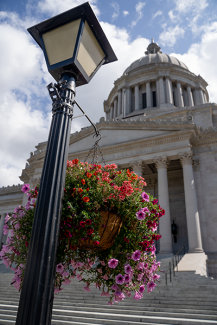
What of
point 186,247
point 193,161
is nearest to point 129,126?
point 193,161

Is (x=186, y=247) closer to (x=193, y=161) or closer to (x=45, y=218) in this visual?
(x=193, y=161)

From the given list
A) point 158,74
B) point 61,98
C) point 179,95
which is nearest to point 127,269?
point 61,98

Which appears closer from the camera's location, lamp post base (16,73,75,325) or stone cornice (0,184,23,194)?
lamp post base (16,73,75,325)

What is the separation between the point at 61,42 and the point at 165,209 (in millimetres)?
18316

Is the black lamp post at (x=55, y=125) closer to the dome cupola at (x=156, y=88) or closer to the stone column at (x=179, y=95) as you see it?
the dome cupola at (x=156, y=88)

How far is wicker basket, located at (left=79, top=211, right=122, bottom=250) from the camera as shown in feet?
12.1

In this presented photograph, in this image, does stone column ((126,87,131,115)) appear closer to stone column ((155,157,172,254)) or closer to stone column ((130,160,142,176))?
stone column ((130,160,142,176))

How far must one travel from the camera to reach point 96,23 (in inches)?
148

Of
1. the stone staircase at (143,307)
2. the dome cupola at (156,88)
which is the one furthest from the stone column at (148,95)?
the stone staircase at (143,307)

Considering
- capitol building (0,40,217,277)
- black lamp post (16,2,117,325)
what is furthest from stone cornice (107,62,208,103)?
black lamp post (16,2,117,325)

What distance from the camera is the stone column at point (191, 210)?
18938 mm

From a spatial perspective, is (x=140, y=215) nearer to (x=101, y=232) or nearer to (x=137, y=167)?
(x=101, y=232)

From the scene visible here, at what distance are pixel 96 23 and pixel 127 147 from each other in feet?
71.6

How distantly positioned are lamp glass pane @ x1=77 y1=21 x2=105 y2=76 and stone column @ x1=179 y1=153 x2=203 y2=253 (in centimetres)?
1787
